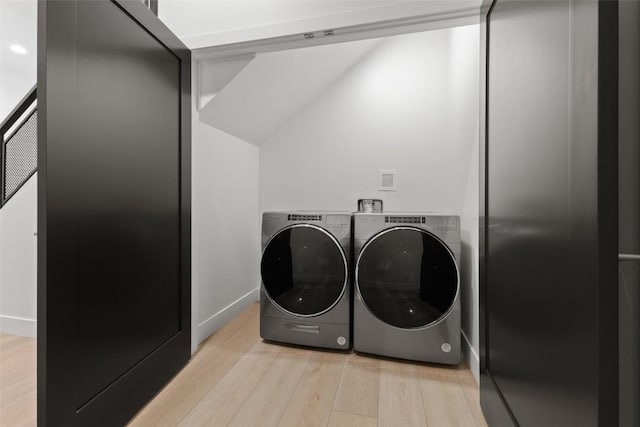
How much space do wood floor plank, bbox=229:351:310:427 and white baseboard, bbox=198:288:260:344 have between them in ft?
1.74

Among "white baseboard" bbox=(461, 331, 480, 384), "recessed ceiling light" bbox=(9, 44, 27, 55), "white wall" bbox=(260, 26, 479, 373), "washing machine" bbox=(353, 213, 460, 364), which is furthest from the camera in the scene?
"recessed ceiling light" bbox=(9, 44, 27, 55)

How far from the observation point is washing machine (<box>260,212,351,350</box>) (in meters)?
1.67

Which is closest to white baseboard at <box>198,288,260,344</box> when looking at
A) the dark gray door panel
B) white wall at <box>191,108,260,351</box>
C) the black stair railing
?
white wall at <box>191,108,260,351</box>

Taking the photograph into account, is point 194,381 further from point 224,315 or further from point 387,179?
point 387,179

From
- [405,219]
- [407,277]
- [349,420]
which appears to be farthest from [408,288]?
[349,420]

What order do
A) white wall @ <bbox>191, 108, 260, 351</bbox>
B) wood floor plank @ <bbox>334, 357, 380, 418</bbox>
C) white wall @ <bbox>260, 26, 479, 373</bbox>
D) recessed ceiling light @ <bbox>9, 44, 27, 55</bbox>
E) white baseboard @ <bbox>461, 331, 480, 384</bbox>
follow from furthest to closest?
recessed ceiling light @ <bbox>9, 44, 27, 55</bbox> < white wall @ <bbox>260, 26, 479, 373</bbox> < white wall @ <bbox>191, 108, 260, 351</bbox> < white baseboard @ <bbox>461, 331, 480, 384</bbox> < wood floor plank @ <bbox>334, 357, 380, 418</bbox>

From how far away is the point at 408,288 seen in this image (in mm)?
1562

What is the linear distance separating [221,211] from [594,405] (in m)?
1.97

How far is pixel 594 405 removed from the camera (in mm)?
463

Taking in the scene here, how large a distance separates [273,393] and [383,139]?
1941mm

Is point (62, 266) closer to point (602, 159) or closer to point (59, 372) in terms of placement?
point (59, 372)

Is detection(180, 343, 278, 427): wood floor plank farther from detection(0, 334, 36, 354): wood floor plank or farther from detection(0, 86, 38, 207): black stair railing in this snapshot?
detection(0, 86, 38, 207): black stair railing

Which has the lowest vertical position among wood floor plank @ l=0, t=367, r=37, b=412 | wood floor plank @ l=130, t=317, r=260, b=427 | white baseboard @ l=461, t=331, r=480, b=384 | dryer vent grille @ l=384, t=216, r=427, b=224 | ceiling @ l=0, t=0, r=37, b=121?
wood floor plank @ l=130, t=317, r=260, b=427

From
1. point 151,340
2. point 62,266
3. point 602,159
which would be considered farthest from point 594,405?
point 151,340
